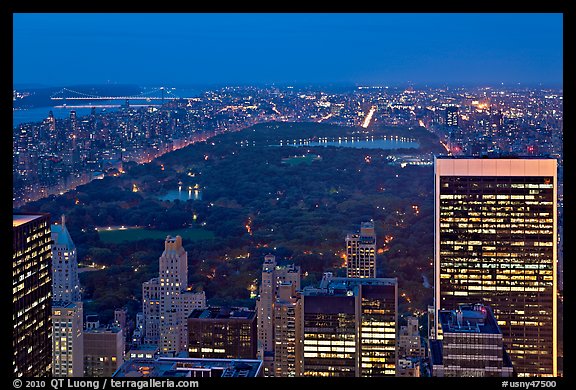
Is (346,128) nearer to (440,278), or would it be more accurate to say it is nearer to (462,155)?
(462,155)

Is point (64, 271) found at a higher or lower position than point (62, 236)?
lower

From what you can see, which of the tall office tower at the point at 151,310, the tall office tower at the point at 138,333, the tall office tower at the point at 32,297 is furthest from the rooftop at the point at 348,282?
the tall office tower at the point at 32,297

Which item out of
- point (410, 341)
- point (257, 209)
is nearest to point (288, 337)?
point (410, 341)

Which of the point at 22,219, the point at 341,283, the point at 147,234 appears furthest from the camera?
the point at 147,234

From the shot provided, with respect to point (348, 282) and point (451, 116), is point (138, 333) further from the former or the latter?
point (451, 116)

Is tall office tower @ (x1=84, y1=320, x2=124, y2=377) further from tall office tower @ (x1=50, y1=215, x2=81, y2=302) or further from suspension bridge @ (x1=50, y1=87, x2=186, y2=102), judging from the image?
suspension bridge @ (x1=50, y1=87, x2=186, y2=102)

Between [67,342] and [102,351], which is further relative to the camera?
[102,351]
